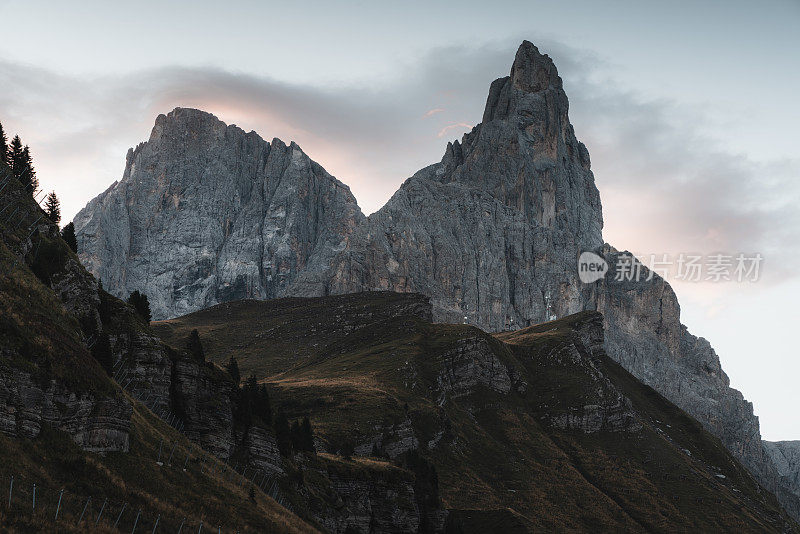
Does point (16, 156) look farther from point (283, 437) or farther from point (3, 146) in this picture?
point (283, 437)

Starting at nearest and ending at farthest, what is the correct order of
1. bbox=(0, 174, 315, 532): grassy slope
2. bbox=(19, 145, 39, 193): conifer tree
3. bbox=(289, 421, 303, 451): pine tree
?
bbox=(0, 174, 315, 532): grassy slope, bbox=(19, 145, 39, 193): conifer tree, bbox=(289, 421, 303, 451): pine tree

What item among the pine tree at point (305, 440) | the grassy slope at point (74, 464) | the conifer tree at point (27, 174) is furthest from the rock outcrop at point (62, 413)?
the pine tree at point (305, 440)

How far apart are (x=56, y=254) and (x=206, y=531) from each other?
39.9 metres

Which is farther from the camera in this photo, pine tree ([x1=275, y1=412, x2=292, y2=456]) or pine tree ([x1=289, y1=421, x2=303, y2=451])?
pine tree ([x1=289, y1=421, x2=303, y2=451])

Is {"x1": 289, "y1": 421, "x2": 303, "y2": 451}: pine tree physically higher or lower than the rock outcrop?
lower

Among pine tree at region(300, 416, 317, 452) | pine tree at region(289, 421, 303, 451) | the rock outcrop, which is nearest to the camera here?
the rock outcrop

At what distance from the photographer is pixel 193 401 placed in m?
110

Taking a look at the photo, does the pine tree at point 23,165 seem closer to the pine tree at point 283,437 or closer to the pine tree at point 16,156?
the pine tree at point 16,156

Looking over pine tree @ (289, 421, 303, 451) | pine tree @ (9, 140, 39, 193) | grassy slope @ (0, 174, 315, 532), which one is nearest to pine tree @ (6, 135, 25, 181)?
pine tree @ (9, 140, 39, 193)

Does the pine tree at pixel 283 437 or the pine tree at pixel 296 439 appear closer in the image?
the pine tree at pixel 283 437

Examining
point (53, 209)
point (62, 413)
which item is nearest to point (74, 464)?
point (62, 413)

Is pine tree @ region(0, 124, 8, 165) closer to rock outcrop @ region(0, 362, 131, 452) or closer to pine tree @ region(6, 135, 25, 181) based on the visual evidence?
pine tree @ region(6, 135, 25, 181)

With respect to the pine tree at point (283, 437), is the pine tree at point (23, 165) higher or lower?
higher

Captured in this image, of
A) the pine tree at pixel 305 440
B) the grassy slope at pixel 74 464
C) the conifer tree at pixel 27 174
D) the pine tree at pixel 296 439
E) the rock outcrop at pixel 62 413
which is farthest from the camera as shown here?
the pine tree at pixel 305 440
